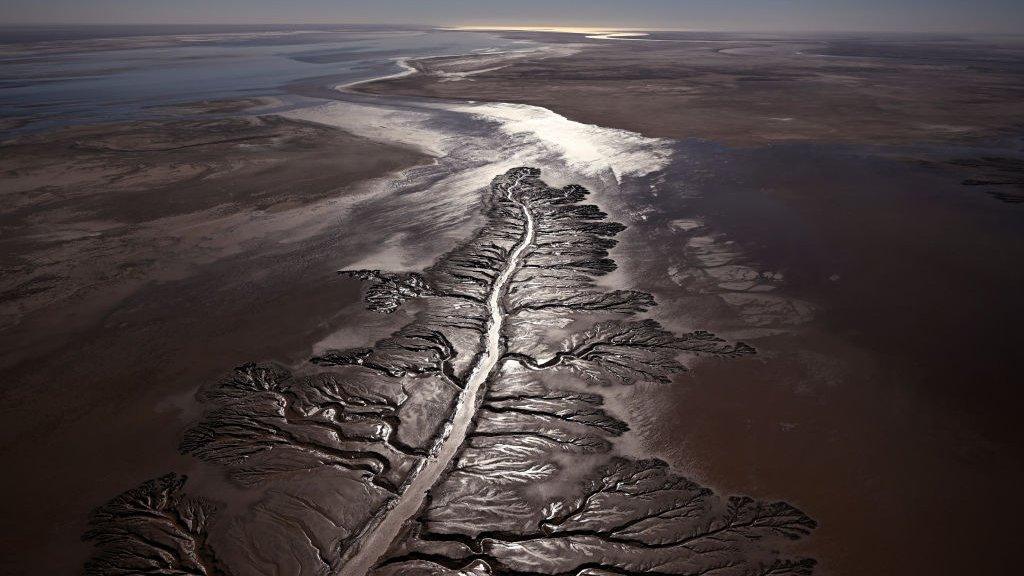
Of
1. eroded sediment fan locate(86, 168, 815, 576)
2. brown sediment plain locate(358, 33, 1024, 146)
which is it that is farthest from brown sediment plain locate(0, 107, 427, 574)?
brown sediment plain locate(358, 33, 1024, 146)

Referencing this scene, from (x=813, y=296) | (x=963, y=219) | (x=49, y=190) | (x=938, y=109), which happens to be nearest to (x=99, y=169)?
(x=49, y=190)

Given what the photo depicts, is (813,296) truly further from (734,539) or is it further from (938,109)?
(938,109)

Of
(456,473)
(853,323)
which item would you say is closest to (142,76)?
(456,473)

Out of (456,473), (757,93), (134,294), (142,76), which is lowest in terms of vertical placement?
(456,473)

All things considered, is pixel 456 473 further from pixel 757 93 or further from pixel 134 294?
pixel 757 93

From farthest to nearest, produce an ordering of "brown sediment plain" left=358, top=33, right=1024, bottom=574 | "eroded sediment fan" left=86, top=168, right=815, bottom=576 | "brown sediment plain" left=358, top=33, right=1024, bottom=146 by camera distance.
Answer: "brown sediment plain" left=358, top=33, right=1024, bottom=146 < "brown sediment plain" left=358, top=33, right=1024, bottom=574 < "eroded sediment fan" left=86, top=168, right=815, bottom=576

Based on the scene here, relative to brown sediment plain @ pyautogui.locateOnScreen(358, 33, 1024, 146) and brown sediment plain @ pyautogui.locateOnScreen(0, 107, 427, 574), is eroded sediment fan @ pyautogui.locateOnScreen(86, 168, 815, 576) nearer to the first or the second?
brown sediment plain @ pyautogui.locateOnScreen(0, 107, 427, 574)
